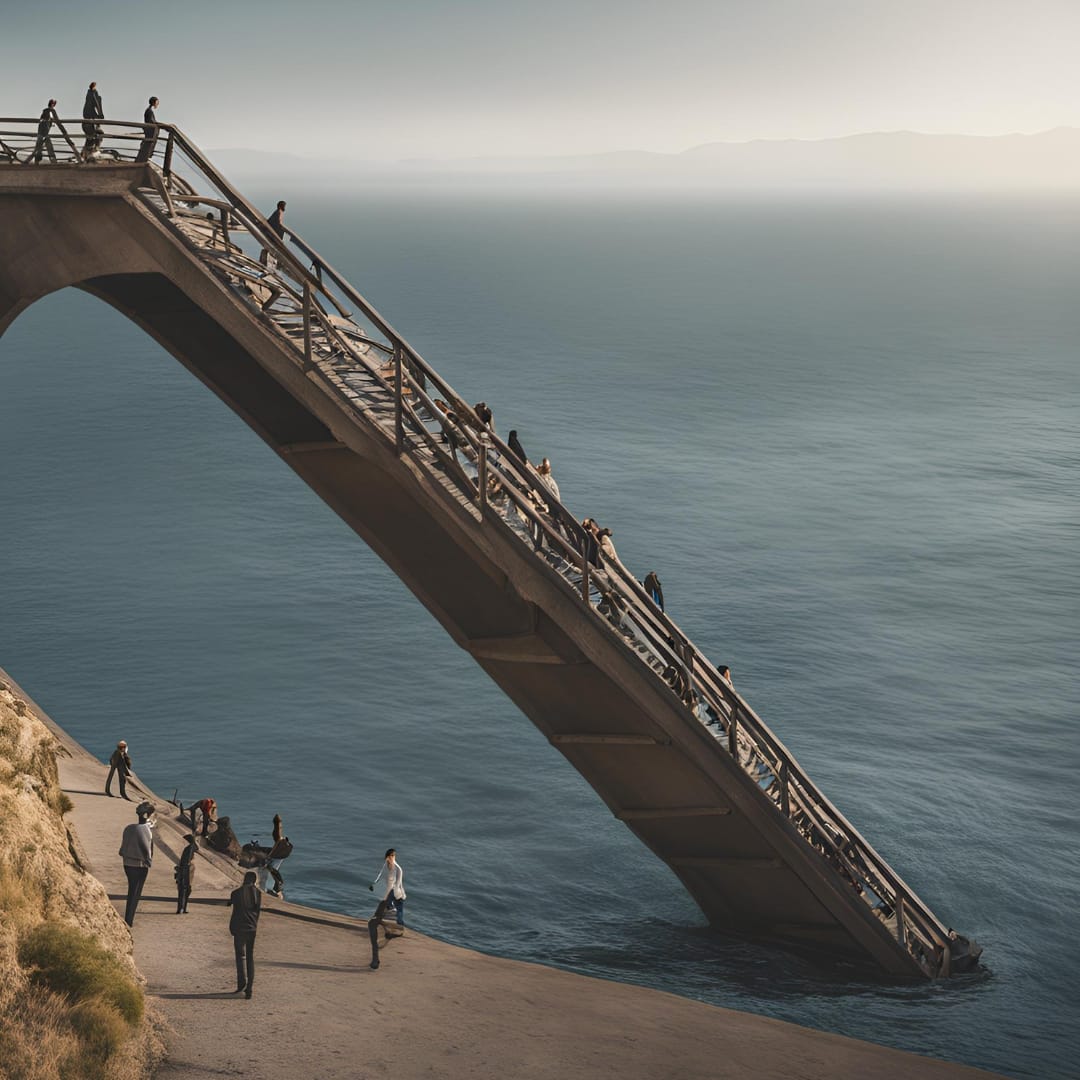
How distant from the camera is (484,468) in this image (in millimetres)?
25656

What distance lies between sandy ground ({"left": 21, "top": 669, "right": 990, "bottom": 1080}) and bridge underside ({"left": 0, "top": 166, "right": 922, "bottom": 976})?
4.44 metres

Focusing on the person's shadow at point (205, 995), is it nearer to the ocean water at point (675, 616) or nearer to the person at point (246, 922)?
the person at point (246, 922)

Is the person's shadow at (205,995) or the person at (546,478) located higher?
the person at (546,478)

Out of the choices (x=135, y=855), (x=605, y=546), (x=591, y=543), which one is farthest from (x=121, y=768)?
(x=591, y=543)

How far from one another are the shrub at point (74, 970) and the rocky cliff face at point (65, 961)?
2 centimetres

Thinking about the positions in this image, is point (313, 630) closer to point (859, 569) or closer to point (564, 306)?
point (859, 569)

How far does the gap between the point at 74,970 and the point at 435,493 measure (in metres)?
10.8

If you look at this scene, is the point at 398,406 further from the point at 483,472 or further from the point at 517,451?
the point at 517,451

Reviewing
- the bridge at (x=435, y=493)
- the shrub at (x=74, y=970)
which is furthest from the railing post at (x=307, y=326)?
the shrub at (x=74, y=970)

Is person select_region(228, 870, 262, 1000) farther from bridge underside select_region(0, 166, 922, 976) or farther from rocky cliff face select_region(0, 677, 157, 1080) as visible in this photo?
bridge underside select_region(0, 166, 922, 976)

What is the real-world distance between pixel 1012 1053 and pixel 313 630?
43830 millimetres

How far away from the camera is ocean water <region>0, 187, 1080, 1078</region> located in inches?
1531

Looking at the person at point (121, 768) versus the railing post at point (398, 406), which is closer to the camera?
the railing post at point (398, 406)

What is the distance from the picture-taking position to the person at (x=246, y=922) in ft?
68.4
